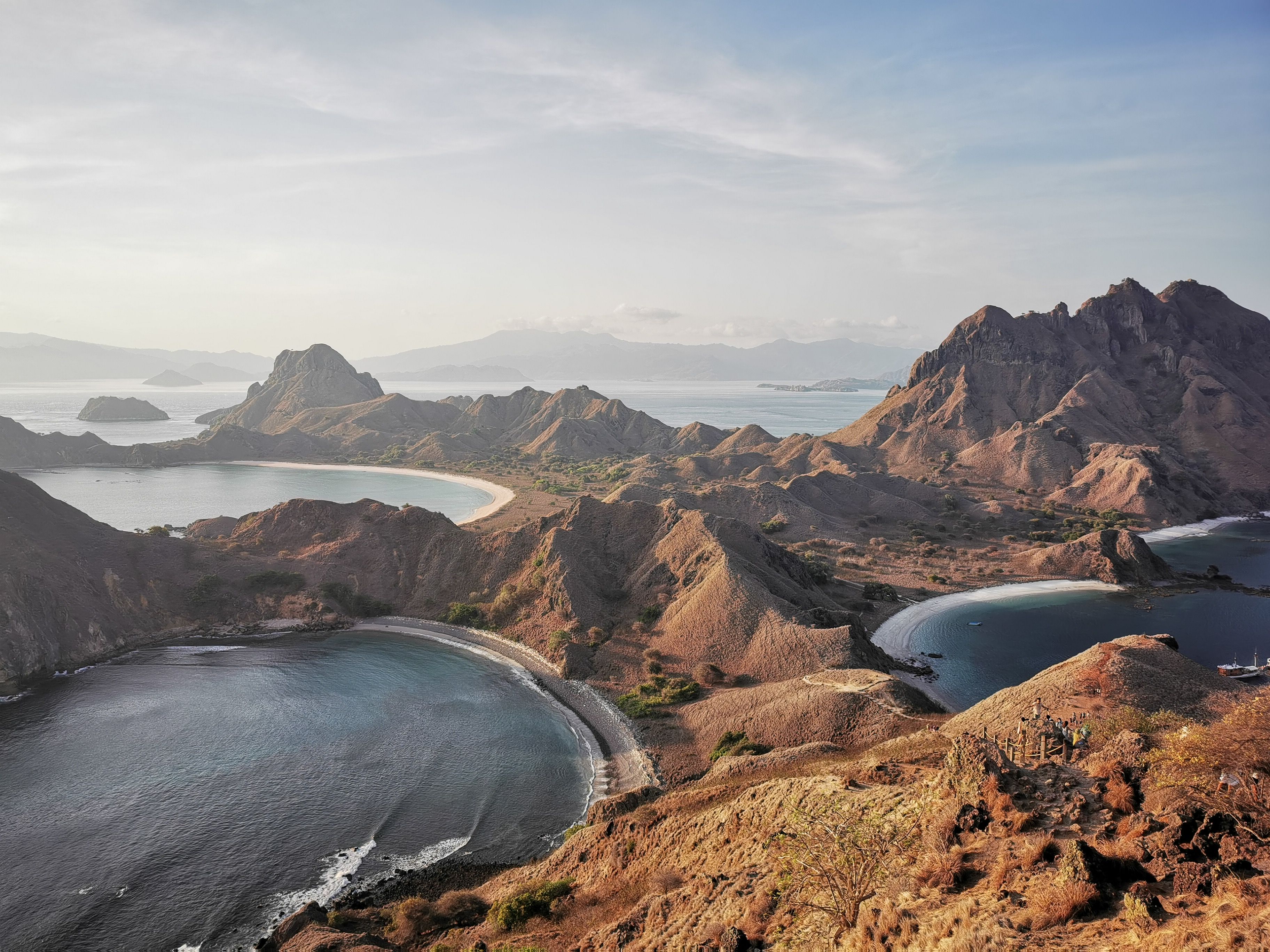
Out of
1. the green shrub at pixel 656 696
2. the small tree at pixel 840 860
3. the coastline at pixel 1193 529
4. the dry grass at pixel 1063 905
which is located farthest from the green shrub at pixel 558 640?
the coastline at pixel 1193 529

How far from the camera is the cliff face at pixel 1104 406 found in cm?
13150

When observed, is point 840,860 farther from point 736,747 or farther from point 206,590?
point 206,590

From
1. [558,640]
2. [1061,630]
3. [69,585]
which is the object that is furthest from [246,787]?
[1061,630]

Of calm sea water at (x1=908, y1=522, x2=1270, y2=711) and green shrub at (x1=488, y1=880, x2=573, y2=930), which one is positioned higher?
green shrub at (x1=488, y1=880, x2=573, y2=930)

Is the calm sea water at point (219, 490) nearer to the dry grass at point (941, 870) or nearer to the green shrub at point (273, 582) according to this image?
the green shrub at point (273, 582)

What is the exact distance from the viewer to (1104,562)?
289 ft

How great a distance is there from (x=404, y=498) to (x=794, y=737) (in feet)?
409

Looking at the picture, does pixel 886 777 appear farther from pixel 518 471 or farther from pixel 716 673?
pixel 518 471

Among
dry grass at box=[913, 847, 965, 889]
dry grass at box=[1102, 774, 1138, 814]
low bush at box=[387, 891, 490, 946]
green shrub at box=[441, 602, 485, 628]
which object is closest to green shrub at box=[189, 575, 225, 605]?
green shrub at box=[441, 602, 485, 628]

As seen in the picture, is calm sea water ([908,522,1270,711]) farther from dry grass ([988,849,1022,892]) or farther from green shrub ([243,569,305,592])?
green shrub ([243,569,305,592])

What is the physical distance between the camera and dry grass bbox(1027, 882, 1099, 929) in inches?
651

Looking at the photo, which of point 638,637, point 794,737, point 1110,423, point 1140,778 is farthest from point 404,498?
point 1110,423

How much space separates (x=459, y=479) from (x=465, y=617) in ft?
357

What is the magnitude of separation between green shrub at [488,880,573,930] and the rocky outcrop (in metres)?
82.8
